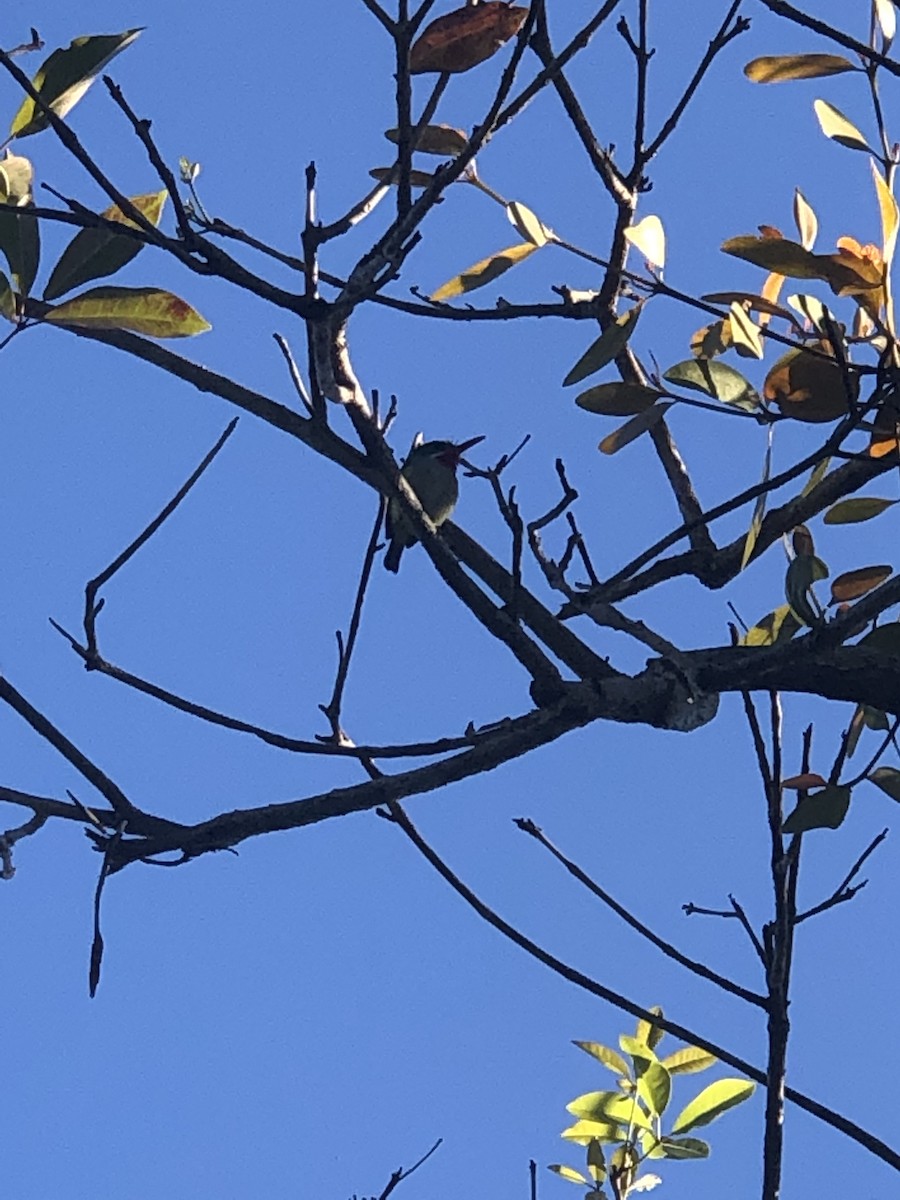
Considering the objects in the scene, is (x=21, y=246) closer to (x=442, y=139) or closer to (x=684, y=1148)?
(x=442, y=139)

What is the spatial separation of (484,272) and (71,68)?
0.52 metres

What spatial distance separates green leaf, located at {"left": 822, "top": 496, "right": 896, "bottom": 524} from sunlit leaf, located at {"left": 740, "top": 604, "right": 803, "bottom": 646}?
13 cm

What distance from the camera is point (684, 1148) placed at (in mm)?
1952

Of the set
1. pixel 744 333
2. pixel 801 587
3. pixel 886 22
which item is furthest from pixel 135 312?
pixel 886 22

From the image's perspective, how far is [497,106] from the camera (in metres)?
1.30

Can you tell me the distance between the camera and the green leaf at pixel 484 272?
5.68 feet

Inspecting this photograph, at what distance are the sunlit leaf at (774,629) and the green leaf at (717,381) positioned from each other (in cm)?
35

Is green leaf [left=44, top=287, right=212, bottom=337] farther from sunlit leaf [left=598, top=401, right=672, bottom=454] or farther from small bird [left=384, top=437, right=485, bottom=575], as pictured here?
small bird [left=384, top=437, right=485, bottom=575]

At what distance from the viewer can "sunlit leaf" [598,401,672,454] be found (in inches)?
62.9

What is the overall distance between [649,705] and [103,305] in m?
0.70

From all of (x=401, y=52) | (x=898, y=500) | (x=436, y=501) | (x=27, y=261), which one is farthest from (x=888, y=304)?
(x=436, y=501)

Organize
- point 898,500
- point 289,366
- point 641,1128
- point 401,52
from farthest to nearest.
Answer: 1. point 641,1128
2. point 898,500
3. point 289,366
4. point 401,52

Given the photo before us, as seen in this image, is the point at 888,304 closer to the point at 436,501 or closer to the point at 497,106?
the point at 497,106

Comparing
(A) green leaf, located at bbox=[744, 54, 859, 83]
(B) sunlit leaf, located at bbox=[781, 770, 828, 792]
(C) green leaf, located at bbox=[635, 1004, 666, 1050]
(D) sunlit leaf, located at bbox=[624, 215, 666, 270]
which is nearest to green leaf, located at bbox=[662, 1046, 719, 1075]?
(C) green leaf, located at bbox=[635, 1004, 666, 1050]
